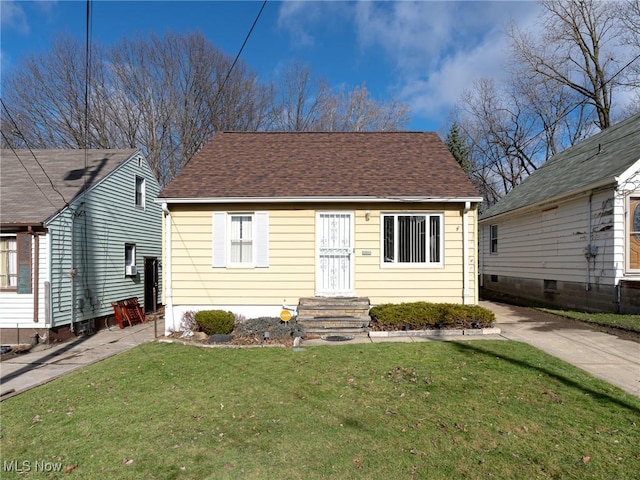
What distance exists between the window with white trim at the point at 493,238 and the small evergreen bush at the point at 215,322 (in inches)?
544

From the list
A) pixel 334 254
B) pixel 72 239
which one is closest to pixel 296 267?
pixel 334 254

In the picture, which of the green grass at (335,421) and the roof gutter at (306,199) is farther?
the roof gutter at (306,199)

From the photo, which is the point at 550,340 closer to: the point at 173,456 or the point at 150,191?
the point at 173,456

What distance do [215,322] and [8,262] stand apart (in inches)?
240

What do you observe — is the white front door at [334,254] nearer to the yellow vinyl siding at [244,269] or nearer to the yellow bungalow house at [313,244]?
the yellow bungalow house at [313,244]

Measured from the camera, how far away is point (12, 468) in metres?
3.40

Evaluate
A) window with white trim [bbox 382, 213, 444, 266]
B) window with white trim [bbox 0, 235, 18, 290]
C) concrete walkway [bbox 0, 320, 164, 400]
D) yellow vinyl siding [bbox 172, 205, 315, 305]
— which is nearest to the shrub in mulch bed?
window with white trim [bbox 382, 213, 444, 266]

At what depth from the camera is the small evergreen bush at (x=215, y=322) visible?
8.58 meters

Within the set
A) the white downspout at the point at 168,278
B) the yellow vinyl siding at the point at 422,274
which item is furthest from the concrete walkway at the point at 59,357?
the yellow vinyl siding at the point at 422,274

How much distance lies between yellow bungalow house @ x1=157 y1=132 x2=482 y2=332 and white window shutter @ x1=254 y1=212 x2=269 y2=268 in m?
0.03

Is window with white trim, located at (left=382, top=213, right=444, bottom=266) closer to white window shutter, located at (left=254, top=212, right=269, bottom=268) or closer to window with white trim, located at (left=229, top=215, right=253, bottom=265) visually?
white window shutter, located at (left=254, top=212, right=269, bottom=268)

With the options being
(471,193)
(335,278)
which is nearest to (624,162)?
(471,193)

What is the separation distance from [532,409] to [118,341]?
9.47 m

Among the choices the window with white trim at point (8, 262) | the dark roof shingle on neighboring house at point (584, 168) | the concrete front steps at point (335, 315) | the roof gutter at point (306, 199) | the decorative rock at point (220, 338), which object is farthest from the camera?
the dark roof shingle on neighboring house at point (584, 168)
